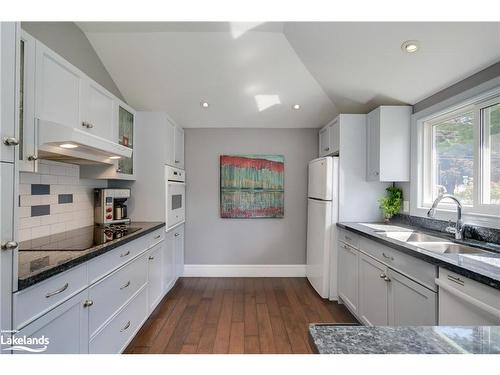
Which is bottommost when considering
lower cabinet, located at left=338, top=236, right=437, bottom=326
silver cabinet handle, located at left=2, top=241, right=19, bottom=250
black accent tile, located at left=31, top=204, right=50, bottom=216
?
lower cabinet, located at left=338, top=236, right=437, bottom=326

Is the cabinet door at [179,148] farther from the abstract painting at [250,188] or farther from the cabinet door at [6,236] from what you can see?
the cabinet door at [6,236]

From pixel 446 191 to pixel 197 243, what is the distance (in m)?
2.98

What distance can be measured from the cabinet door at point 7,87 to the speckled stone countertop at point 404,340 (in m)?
1.22

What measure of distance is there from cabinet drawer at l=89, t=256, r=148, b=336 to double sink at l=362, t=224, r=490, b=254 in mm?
2018

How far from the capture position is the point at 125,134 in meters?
2.54

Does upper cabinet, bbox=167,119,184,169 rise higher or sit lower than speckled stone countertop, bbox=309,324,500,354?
higher

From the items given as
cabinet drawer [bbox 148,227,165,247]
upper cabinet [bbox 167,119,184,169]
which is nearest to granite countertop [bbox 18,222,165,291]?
cabinet drawer [bbox 148,227,165,247]

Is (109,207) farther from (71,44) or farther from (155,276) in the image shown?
(71,44)

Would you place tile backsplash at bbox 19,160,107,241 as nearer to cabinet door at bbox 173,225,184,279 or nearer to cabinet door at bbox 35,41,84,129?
cabinet door at bbox 35,41,84,129

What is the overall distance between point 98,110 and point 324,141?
2600 mm

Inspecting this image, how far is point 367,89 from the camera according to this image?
260 centimetres

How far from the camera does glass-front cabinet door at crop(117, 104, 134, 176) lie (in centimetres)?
244

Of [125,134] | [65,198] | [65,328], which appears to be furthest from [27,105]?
[65,328]
